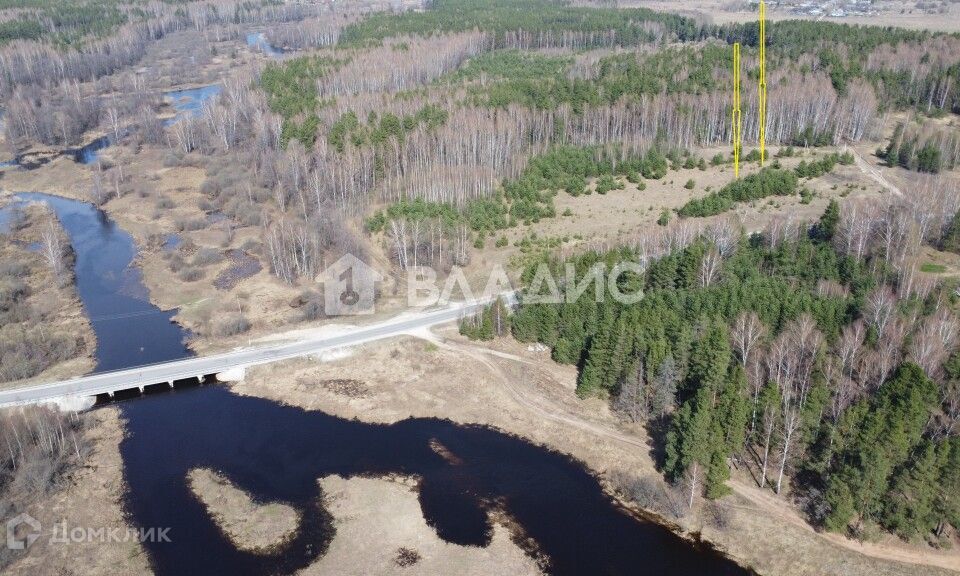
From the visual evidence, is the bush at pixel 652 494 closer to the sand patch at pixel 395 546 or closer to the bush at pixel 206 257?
the sand patch at pixel 395 546

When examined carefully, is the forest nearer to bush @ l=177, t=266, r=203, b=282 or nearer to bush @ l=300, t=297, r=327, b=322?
bush @ l=300, t=297, r=327, b=322

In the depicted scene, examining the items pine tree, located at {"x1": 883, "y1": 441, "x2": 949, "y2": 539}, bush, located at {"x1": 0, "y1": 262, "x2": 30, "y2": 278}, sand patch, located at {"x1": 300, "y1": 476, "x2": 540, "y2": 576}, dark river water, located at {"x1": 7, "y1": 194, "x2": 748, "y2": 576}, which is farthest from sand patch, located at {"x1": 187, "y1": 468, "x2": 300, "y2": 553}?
bush, located at {"x1": 0, "y1": 262, "x2": 30, "y2": 278}

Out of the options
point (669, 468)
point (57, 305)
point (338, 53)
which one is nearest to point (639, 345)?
point (669, 468)

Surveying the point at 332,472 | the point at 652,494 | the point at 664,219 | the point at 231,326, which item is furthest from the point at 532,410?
the point at 664,219

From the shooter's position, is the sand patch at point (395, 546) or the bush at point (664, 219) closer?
the sand patch at point (395, 546)

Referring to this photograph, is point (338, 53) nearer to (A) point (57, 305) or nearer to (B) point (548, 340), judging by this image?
Result: (A) point (57, 305)

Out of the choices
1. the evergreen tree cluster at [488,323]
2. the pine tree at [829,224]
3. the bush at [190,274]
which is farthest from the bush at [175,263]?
the pine tree at [829,224]
